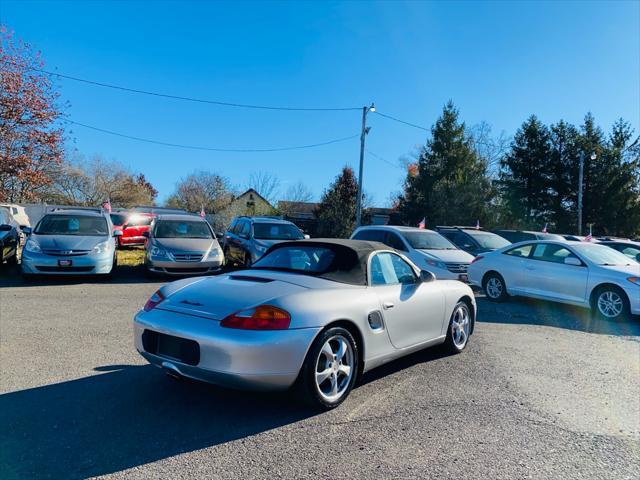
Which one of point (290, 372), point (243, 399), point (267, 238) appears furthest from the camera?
point (267, 238)

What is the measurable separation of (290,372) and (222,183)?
42590mm

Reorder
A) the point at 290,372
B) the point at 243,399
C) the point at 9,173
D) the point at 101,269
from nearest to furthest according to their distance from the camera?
the point at 290,372
the point at 243,399
the point at 101,269
the point at 9,173

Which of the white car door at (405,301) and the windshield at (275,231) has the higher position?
the windshield at (275,231)

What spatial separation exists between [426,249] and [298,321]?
860 cm

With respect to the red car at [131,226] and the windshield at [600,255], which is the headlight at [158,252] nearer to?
the red car at [131,226]

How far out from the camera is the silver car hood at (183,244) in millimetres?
11242

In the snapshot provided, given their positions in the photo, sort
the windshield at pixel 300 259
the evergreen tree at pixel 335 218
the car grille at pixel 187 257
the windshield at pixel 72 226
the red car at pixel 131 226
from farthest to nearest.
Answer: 1. the evergreen tree at pixel 335 218
2. the red car at pixel 131 226
3. the car grille at pixel 187 257
4. the windshield at pixel 72 226
5. the windshield at pixel 300 259

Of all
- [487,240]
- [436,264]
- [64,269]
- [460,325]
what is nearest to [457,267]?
[436,264]

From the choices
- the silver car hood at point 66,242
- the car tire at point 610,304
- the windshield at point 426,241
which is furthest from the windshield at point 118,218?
the car tire at point 610,304

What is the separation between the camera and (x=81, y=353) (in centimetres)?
531

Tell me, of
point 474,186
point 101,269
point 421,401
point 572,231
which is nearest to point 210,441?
point 421,401

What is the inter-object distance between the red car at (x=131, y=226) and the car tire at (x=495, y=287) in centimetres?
1267

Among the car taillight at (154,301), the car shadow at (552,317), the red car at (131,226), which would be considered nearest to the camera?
the car taillight at (154,301)

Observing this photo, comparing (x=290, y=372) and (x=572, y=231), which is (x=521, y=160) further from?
(x=290, y=372)
